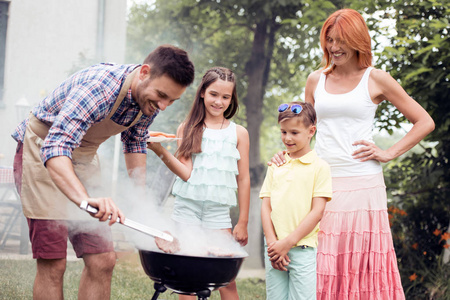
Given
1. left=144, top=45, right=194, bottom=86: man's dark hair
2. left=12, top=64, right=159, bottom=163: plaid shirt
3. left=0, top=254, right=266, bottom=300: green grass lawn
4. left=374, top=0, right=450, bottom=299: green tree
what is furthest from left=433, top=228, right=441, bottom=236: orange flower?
left=144, top=45, right=194, bottom=86: man's dark hair

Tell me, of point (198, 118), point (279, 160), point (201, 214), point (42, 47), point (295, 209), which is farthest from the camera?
point (42, 47)

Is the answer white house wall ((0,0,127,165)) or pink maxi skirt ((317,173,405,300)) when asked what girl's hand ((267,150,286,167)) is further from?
white house wall ((0,0,127,165))

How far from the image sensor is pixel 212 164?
3.00 meters

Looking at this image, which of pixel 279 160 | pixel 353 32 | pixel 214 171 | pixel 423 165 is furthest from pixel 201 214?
pixel 423 165

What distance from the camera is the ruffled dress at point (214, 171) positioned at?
2936mm

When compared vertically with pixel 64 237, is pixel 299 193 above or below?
above

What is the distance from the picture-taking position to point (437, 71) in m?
4.20

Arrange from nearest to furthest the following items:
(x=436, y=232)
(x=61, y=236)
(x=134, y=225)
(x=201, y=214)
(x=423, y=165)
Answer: (x=134, y=225) < (x=61, y=236) < (x=201, y=214) < (x=436, y=232) < (x=423, y=165)

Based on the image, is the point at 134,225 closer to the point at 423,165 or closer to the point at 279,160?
the point at 279,160

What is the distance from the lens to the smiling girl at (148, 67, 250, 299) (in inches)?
115

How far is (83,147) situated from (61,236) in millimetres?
459

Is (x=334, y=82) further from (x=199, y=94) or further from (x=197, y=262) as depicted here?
(x=197, y=262)

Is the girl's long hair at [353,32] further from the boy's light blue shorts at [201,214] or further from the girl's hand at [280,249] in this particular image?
the boy's light blue shorts at [201,214]

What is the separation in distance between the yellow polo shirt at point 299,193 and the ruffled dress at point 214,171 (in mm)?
423
